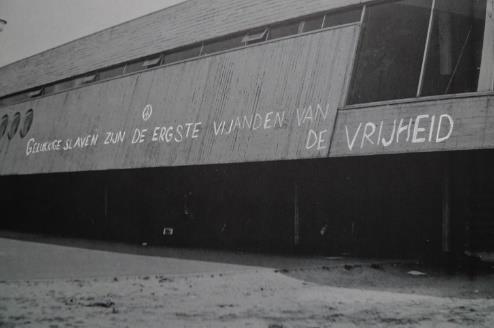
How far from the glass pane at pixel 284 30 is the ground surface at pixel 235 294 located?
250 inches

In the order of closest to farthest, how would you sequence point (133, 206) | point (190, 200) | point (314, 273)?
point (314, 273) → point (190, 200) → point (133, 206)

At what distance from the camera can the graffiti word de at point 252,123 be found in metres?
12.9

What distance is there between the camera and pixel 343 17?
1302cm

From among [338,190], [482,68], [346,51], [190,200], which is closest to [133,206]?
[190,200]

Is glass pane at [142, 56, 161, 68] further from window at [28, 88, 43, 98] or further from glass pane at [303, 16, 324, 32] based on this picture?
window at [28, 88, 43, 98]

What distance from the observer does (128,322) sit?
5.59m

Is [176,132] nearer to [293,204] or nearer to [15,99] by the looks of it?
[293,204]

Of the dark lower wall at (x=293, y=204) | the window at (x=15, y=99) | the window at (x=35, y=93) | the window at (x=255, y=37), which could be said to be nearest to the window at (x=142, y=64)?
the dark lower wall at (x=293, y=204)

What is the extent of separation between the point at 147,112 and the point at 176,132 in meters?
1.93

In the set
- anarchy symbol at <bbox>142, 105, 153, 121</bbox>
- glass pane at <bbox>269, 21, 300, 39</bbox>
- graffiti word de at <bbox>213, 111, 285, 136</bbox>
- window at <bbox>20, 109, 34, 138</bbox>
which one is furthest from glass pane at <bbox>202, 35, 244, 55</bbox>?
window at <bbox>20, 109, 34, 138</bbox>

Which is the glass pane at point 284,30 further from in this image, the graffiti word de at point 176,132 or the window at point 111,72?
the window at point 111,72

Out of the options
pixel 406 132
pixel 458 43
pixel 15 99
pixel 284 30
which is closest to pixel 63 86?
pixel 15 99

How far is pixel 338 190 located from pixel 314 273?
4.65 metres

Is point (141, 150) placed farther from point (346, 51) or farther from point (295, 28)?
point (346, 51)
